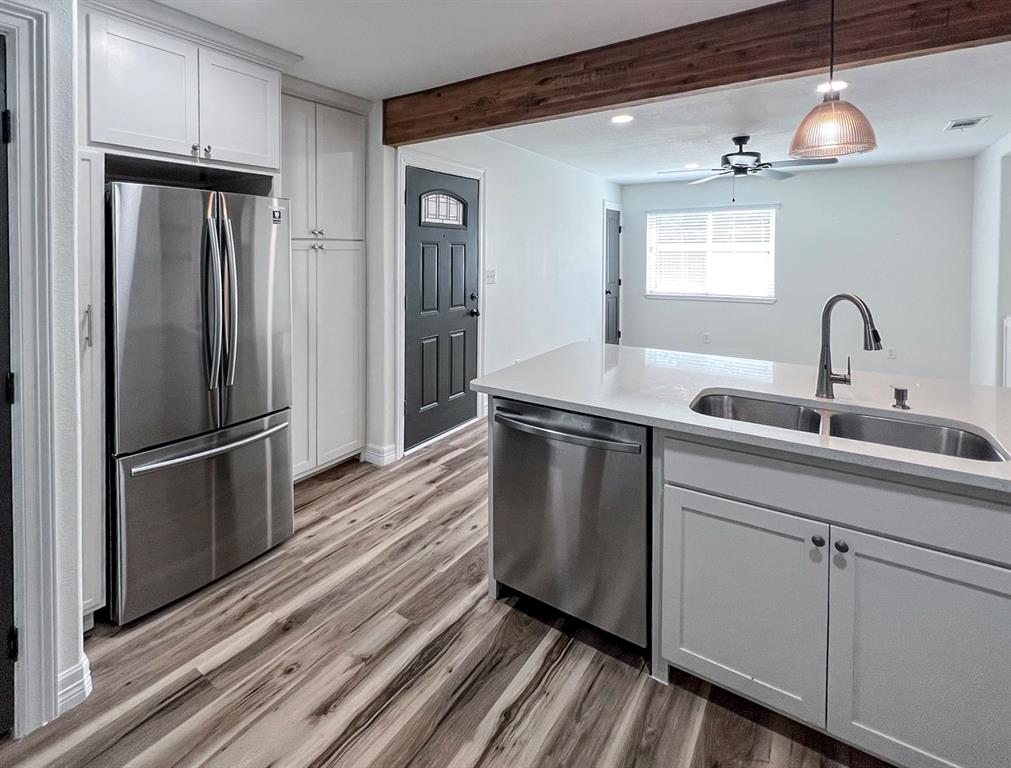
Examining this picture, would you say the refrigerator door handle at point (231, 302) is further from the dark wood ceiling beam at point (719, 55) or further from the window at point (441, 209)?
the window at point (441, 209)

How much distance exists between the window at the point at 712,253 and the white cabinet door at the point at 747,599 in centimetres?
620

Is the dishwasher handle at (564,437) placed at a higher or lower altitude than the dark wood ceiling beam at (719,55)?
lower

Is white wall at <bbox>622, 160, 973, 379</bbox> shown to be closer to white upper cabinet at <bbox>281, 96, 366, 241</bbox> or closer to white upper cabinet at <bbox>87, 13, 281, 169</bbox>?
white upper cabinet at <bbox>281, 96, 366, 241</bbox>

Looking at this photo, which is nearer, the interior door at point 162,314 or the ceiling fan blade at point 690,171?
the interior door at point 162,314

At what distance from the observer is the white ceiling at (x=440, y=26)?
2451mm

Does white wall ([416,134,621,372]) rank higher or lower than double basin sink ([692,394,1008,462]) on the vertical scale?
higher

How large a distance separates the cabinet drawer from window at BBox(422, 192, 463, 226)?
10.1 feet

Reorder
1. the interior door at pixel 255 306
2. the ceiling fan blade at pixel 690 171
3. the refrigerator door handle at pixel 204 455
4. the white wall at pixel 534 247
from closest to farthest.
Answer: the refrigerator door handle at pixel 204 455 < the interior door at pixel 255 306 < the white wall at pixel 534 247 < the ceiling fan blade at pixel 690 171

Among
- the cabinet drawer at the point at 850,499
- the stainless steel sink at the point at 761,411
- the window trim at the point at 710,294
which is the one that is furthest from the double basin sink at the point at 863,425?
the window trim at the point at 710,294

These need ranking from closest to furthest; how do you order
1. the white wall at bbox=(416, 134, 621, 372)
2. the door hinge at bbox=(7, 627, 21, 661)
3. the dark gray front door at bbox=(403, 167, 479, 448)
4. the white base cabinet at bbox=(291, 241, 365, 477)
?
the door hinge at bbox=(7, 627, 21, 661)
the white base cabinet at bbox=(291, 241, 365, 477)
the dark gray front door at bbox=(403, 167, 479, 448)
the white wall at bbox=(416, 134, 621, 372)

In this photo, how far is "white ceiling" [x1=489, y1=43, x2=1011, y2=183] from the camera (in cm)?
337

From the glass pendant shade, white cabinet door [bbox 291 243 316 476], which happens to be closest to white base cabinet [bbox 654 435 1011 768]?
the glass pendant shade

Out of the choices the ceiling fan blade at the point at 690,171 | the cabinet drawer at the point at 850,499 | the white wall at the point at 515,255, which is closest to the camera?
the cabinet drawer at the point at 850,499

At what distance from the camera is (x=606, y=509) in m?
2.06
